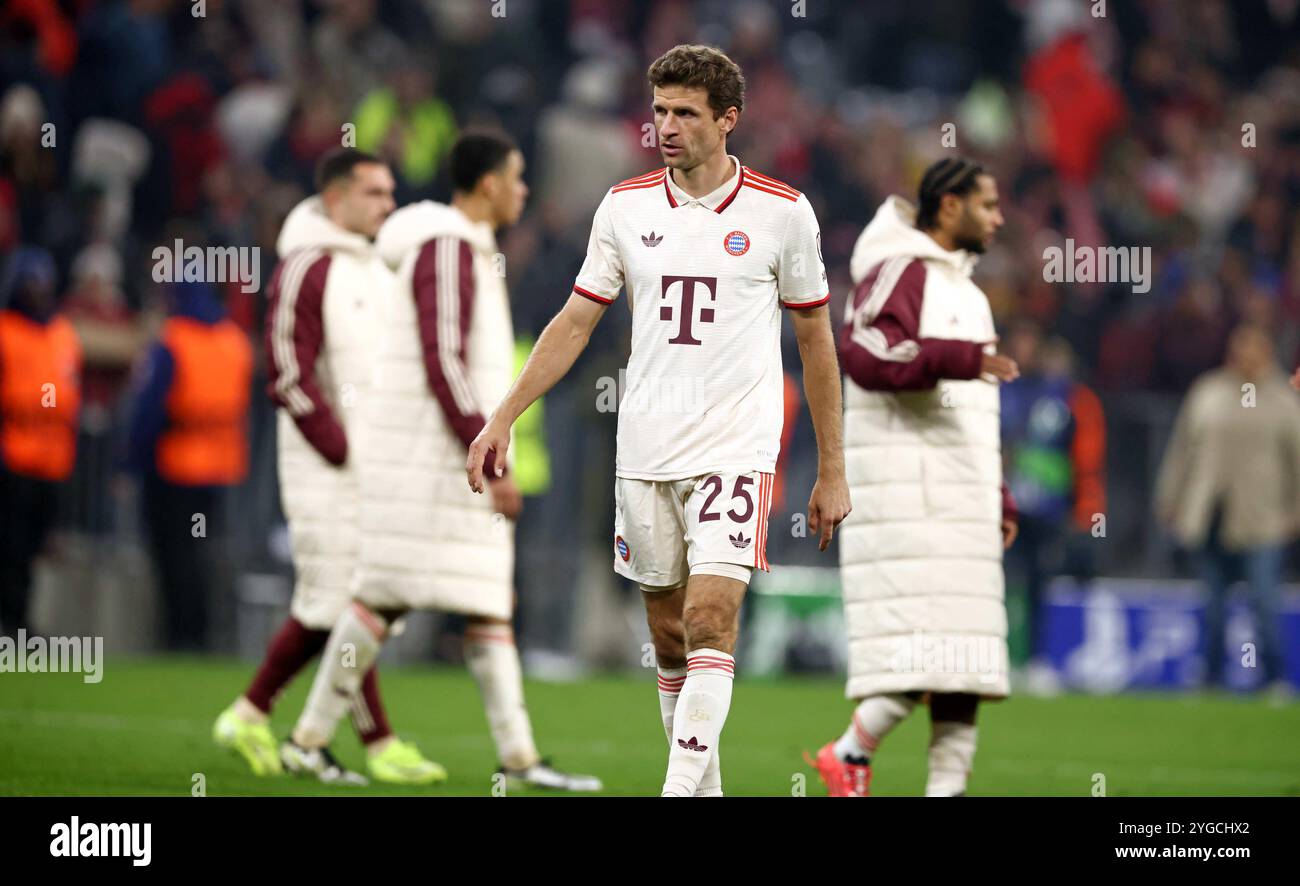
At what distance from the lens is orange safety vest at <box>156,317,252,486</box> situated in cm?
1519

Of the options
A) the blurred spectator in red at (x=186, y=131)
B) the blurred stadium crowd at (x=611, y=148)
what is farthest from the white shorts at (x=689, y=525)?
the blurred spectator in red at (x=186, y=131)

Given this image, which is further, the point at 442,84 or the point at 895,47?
the point at 895,47

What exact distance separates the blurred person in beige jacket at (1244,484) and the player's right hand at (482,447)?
9.88 metres

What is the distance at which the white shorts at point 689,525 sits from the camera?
6.78 m

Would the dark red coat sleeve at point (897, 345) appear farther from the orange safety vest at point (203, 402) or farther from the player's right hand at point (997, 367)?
the orange safety vest at point (203, 402)

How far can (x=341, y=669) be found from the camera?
897 centimetres

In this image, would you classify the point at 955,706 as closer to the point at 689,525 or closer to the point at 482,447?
the point at 689,525

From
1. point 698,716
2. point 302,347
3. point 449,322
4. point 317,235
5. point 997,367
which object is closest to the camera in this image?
point 698,716

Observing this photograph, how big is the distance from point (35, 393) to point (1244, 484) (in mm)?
8832

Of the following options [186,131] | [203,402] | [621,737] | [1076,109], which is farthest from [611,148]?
[621,737]

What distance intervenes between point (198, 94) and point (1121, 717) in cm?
993
